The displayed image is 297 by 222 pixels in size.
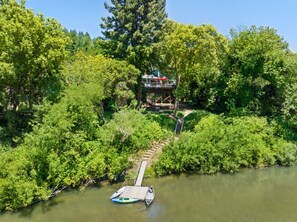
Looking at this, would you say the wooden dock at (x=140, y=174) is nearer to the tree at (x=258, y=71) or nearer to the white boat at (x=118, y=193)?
the white boat at (x=118, y=193)

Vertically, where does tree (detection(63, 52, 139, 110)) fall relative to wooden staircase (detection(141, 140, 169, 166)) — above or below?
above

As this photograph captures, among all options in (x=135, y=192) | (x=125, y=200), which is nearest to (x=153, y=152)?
(x=135, y=192)

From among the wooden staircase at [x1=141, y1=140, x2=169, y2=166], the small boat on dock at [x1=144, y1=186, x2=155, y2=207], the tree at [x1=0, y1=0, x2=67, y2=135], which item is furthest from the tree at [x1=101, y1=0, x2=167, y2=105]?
the small boat on dock at [x1=144, y1=186, x2=155, y2=207]

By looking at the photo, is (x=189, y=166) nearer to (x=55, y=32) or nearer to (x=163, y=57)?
(x=163, y=57)

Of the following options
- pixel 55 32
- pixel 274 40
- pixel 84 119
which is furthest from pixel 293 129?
pixel 55 32

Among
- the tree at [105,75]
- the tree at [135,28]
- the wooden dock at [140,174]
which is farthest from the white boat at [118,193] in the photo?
the tree at [135,28]

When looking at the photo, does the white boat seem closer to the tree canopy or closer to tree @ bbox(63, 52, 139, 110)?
tree @ bbox(63, 52, 139, 110)

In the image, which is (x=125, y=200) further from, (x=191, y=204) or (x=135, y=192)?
(x=191, y=204)
